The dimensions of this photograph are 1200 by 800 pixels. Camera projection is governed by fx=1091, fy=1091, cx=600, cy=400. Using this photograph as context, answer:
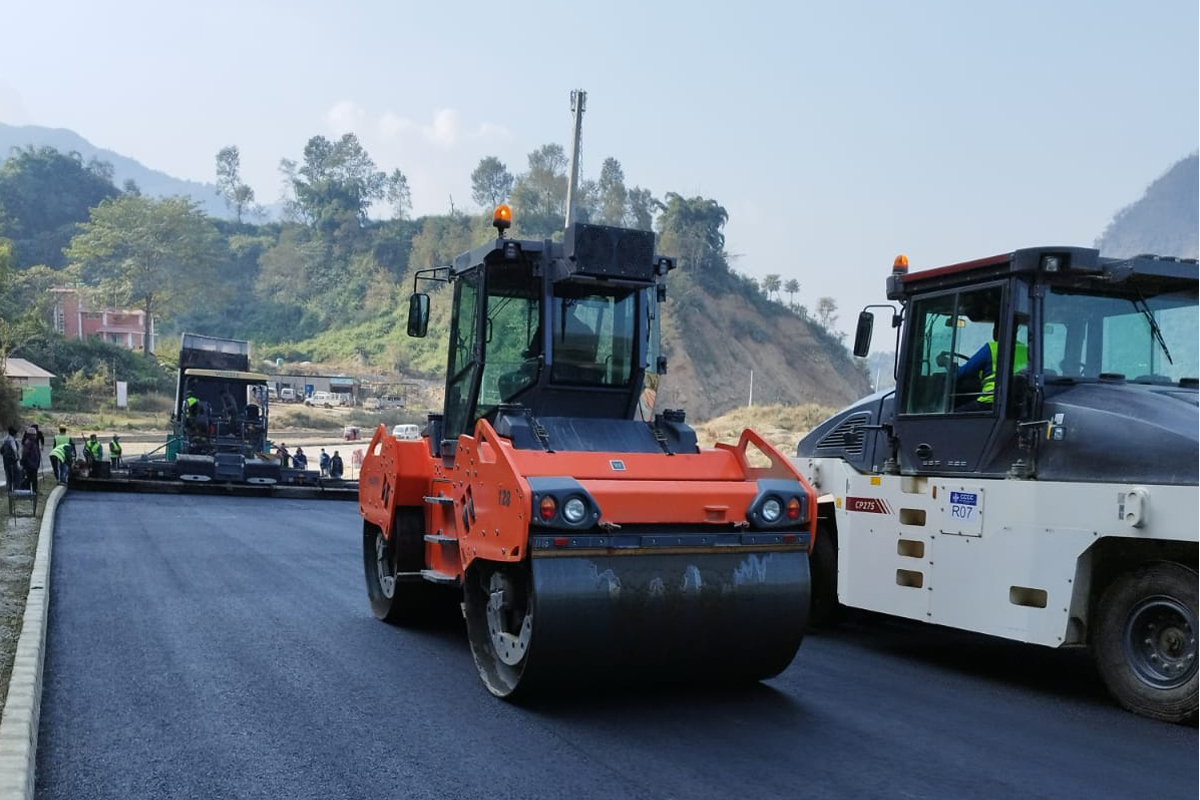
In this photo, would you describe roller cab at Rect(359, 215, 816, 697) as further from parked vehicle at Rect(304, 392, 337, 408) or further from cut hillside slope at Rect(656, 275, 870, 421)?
cut hillside slope at Rect(656, 275, 870, 421)

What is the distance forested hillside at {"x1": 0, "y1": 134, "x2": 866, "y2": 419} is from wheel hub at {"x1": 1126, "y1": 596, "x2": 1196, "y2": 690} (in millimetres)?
72701

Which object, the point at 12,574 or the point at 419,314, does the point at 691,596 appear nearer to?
the point at 419,314

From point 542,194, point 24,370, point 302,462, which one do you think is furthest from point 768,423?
point 542,194

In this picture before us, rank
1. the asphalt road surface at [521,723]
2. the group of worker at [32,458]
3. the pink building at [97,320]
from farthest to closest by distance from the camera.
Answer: the pink building at [97,320], the group of worker at [32,458], the asphalt road surface at [521,723]

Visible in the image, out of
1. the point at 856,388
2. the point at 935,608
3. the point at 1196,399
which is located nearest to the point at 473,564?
the point at 935,608

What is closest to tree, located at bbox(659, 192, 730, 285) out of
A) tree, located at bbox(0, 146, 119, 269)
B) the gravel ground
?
tree, located at bbox(0, 146, 119, 269)

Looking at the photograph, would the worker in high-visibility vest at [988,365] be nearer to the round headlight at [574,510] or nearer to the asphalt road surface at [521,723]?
the asphalt road surface at [521,723]

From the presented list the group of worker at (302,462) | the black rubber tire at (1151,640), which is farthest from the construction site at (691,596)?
the group of worker at (302,462)

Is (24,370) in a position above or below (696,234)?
below

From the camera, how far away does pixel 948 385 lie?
7395mm

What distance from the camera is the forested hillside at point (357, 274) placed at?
86875 millimetres

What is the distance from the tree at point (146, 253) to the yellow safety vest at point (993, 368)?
90.7 metres

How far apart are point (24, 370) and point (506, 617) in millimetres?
57872

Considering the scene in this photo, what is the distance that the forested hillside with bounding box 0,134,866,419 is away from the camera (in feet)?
285
